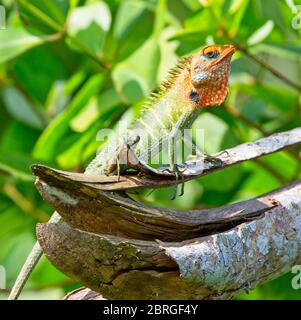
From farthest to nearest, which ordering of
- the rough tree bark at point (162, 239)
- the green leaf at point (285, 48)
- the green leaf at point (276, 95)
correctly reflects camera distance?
the green leaf at point (276, 95), the green leaf at point (285, 48), the rough tree bark at point (162, 239)

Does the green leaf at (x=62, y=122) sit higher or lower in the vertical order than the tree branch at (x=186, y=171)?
lower

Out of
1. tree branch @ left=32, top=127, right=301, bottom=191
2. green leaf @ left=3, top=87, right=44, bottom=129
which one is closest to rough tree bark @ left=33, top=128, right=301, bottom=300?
tree branch @ left=32, top=127, right=301, bottom=191

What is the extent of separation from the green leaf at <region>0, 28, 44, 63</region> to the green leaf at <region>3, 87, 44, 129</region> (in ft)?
1.51

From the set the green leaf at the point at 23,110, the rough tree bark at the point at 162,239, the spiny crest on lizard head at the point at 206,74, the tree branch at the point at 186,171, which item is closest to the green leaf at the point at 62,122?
the spiny crest on lizard head at the point at 206,74

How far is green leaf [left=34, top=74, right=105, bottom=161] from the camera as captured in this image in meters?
3.58

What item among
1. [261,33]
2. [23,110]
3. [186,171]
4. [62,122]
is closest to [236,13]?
[261,33]

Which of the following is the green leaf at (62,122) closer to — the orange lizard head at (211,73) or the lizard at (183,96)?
the lizard at (183,96)

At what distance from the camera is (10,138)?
409 centimetres

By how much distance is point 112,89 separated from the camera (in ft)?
12.2

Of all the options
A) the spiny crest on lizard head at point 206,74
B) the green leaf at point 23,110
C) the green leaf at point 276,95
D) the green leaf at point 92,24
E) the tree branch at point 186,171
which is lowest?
the green leaf at point 276,95

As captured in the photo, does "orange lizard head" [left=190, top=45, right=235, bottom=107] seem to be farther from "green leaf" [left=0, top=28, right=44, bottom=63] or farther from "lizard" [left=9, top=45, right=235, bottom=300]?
"green leaf" [left=0, top=28, right=44, bottom=63]

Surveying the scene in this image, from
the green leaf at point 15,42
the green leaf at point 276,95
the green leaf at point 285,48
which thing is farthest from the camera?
the green leaf at point 276,95

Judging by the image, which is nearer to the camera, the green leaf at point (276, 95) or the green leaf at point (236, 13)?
the green leaf at point (236, 13)

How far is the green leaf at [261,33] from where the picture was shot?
3.51m
